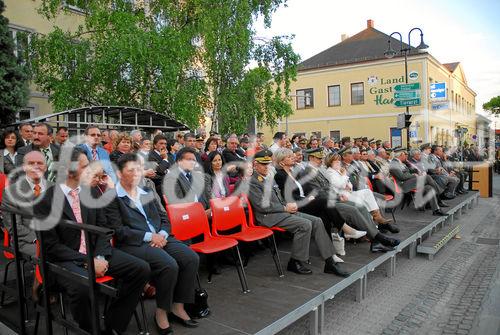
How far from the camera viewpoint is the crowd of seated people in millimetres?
3309

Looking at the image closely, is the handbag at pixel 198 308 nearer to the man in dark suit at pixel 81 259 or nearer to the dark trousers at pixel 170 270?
the dark trousers at pixel 170 270

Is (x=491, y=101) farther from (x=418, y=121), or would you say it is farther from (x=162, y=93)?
(x=162, y=93)

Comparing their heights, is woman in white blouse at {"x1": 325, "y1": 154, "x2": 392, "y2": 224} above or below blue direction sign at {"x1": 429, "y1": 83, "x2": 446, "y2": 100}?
below

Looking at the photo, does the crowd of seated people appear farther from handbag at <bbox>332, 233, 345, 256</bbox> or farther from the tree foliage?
the tree foliage

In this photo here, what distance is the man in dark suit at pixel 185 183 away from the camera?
5.10 meters

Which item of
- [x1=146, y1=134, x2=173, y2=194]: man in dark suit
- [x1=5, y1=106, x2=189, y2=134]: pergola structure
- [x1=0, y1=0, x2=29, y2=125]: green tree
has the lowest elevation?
[x1=146, y1=134, x2=173, y2=194]: man in dark suit

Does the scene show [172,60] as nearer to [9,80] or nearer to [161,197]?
[9,80]

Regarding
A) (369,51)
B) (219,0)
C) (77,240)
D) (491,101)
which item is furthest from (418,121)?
(491,101)

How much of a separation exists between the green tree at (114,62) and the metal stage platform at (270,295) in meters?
6.87

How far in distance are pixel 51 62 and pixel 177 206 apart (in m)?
8.76

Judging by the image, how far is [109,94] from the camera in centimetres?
1192

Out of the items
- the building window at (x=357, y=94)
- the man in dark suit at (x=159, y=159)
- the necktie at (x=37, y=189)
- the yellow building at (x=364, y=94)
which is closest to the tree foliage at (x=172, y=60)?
the man in dark suit at (x=159, y=159)

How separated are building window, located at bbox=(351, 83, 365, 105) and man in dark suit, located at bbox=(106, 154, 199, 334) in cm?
3120

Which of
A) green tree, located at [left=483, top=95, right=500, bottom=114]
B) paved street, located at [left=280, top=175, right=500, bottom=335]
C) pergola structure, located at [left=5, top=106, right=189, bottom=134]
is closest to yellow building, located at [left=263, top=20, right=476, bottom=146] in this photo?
pergola structure, located at [left=5, top=106, right=189, bottom=134]
